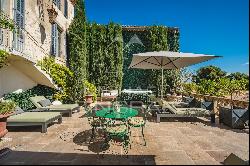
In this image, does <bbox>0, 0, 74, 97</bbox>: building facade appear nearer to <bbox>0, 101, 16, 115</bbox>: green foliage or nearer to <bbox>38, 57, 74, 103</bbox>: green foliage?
<bbox>38, 57, 74, 103</bbox>: green foliage

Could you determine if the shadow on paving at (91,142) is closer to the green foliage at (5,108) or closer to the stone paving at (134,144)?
the stone paving at (134,144)

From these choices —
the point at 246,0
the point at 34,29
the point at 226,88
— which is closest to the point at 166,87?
the point at 226,88

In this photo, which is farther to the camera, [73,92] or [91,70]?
[91,70]

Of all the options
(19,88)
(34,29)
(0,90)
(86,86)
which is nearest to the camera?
(0,90)

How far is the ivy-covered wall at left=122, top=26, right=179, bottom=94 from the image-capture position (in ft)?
59.8

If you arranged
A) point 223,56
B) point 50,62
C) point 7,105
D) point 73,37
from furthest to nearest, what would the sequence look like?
point 73,37, point 50,62, point 223,56, point 7,105

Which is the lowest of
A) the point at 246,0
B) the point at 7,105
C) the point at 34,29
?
the point at 7,105

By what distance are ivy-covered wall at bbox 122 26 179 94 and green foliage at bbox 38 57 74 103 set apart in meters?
5.87

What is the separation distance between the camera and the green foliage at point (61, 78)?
12713mm

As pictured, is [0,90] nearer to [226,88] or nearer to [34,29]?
[34,29]

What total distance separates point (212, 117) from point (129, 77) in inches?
422

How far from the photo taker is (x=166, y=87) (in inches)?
721

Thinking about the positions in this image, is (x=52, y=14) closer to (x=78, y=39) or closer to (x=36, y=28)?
(x=36, y=28)

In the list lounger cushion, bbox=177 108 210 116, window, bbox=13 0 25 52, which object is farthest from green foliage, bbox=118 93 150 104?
window, bbox=13 0 25 52
